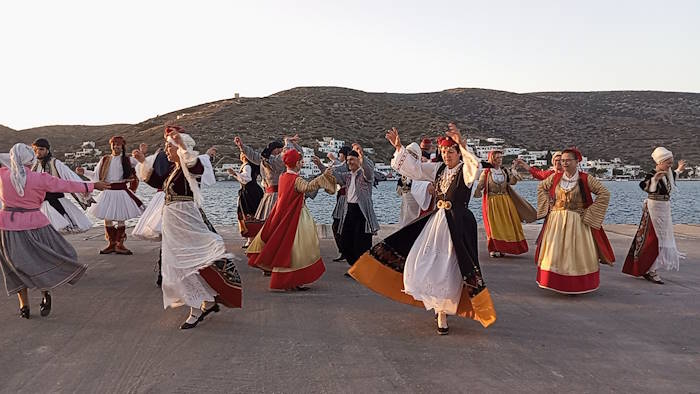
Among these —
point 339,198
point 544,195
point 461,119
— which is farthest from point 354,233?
point 461,119

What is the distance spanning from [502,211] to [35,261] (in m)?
7.34

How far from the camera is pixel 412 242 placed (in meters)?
5.44

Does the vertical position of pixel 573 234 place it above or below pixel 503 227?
above

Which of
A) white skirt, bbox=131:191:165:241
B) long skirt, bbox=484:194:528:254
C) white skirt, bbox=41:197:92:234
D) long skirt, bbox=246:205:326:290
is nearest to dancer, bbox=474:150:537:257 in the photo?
long skirt, bbox=484:194:528:254

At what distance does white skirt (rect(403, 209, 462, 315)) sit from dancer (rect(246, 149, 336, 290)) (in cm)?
→ 186

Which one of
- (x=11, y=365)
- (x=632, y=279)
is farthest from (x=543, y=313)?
(x=11, y=365)

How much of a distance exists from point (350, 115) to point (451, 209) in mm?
90752

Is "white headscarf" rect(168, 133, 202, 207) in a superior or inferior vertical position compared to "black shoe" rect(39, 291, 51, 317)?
superior

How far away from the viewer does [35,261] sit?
18.1 feet

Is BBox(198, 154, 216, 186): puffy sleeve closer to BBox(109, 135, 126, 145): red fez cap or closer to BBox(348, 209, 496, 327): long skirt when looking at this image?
BBox(348, 209, 496, 327): long skirt

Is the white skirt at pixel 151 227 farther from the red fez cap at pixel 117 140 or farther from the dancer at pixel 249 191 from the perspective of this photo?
the dancer at pixel 249 191

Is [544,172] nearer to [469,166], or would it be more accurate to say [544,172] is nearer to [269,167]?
[469,166]

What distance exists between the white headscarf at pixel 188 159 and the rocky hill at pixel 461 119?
6680 centimetres

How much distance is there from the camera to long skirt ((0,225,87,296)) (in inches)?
214
